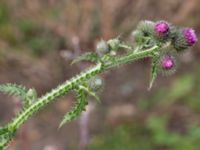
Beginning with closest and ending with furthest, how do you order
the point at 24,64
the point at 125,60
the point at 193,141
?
the point at 125,60 < the point at 193,141 < the point at 24,64

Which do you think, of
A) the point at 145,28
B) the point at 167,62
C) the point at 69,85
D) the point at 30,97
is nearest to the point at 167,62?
the point at 167,62

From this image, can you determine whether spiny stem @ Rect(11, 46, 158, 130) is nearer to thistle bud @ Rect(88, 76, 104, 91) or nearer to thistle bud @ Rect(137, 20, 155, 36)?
thistle bud @ Rect(88, 76, 104, 91)

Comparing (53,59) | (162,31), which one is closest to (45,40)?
(53,59)

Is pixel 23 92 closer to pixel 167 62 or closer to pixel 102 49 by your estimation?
pixel 102 49

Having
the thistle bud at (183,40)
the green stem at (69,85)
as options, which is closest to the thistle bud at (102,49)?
the green stem at (69,85)

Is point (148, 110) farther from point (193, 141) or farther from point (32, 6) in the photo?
point (32, 6)

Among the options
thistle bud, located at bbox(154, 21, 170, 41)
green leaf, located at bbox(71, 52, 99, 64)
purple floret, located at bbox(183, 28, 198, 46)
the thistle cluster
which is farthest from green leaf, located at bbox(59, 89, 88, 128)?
purple floret, located at bbox(183, 28, 198, 46)
